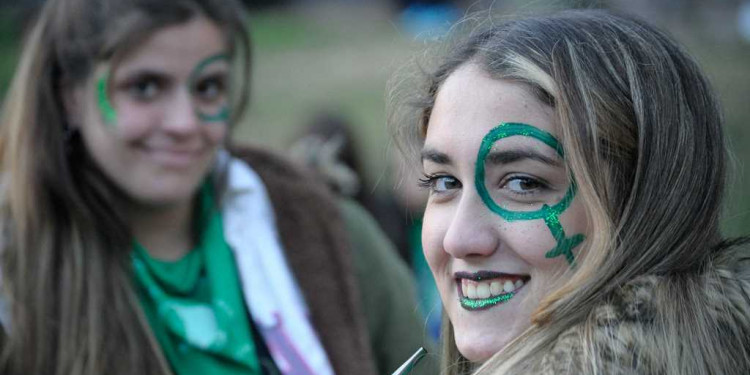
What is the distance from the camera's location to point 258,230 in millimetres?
2908

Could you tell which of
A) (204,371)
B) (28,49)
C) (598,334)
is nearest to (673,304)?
(598,334)

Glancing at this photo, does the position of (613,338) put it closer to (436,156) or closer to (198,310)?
(436,156)

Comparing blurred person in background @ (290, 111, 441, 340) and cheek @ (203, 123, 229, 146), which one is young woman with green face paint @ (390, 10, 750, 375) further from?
blurred person in background @ (290, 111, 441, 340)

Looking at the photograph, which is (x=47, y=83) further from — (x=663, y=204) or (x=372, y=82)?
(x=372, y=82)

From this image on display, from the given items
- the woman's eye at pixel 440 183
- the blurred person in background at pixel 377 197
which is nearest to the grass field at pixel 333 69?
the blurred person in background at pixel 377 197

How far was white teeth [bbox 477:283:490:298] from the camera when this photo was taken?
65.6 inches

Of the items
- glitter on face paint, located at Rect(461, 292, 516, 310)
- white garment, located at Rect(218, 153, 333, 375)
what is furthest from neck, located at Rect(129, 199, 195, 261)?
glitter on face paint, located at Rect(461, 292, 516, 310)


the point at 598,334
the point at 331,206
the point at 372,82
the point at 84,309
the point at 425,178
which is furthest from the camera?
the point at 372,82

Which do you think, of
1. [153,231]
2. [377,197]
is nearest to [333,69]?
[377,197]

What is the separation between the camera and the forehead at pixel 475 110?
1.63 m

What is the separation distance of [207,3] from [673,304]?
191cm

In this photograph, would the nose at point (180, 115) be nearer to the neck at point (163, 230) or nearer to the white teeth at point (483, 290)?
the neck at point (163, 230)

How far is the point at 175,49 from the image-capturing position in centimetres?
276

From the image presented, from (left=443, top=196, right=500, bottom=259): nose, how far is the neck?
4.67 feet
